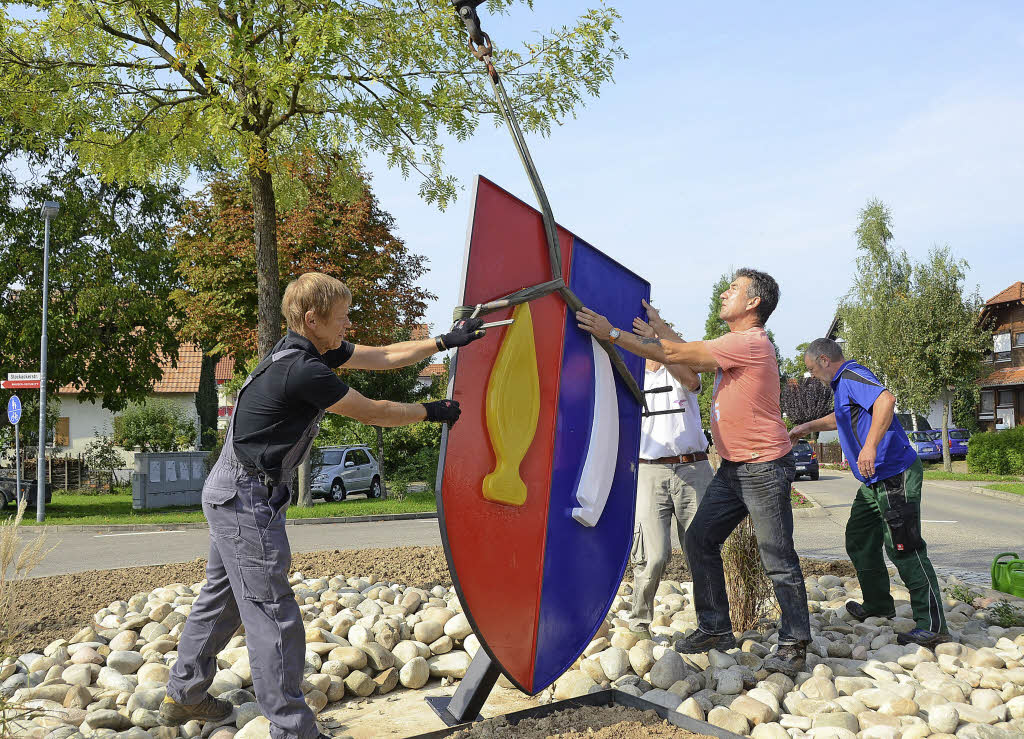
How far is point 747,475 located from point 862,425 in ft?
3.97

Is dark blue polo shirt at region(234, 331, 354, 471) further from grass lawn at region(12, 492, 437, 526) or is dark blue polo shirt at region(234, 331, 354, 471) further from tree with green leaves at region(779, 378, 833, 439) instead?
tree with green leaves at region(779, 378, 833, 439)

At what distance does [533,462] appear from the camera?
9.99ft

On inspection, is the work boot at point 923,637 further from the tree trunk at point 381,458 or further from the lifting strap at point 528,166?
the tree trunk at point 381,458

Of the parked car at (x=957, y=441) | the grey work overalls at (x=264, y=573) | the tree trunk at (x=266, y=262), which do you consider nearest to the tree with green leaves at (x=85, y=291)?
the tree trunk at (x=266, y=262)

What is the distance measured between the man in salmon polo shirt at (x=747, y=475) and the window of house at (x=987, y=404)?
42779 millimetres

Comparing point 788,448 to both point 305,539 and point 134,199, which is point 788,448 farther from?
point 134,199

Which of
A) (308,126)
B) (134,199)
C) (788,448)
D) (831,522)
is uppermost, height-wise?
(134,199)

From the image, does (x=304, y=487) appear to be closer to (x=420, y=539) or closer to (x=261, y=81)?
(x=420, y=539)

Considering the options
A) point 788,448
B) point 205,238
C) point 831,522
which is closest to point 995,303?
point 831,522

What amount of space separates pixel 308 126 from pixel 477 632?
7539 millimetres

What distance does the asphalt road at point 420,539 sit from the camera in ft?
29.2

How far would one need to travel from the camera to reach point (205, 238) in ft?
53.3

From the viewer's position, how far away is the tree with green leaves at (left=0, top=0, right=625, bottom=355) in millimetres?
7500

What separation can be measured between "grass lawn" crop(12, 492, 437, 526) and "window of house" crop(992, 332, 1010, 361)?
33.2m
